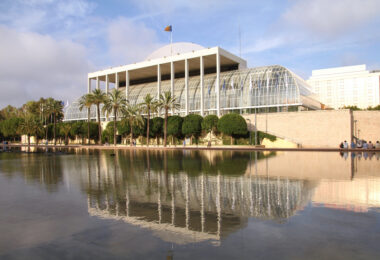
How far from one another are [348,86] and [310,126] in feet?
319

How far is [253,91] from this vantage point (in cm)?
6147

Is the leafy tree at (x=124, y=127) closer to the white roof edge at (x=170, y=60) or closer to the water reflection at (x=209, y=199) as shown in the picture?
the white roof edge at (x=170, y=60)

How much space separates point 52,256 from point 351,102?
147849 mm

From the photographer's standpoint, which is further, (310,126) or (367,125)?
(310,126)

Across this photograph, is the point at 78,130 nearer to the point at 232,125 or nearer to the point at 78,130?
the point at 78,130

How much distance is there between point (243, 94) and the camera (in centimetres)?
6278

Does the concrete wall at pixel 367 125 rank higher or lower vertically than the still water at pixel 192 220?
higher

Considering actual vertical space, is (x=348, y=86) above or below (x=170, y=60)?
above

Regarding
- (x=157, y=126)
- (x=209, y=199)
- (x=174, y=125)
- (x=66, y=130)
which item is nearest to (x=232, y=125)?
(x=174, y=125)

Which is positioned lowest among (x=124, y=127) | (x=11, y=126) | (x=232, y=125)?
(x=232, y=125)

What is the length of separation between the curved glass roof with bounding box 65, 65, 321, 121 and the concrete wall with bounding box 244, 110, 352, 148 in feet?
13.1

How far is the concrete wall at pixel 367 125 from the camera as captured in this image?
1943 inches

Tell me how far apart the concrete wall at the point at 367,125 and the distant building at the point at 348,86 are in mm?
81238

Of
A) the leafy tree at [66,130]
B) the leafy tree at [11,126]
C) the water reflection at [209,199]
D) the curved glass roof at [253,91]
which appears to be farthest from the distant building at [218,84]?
the water reflection at [209,199]
